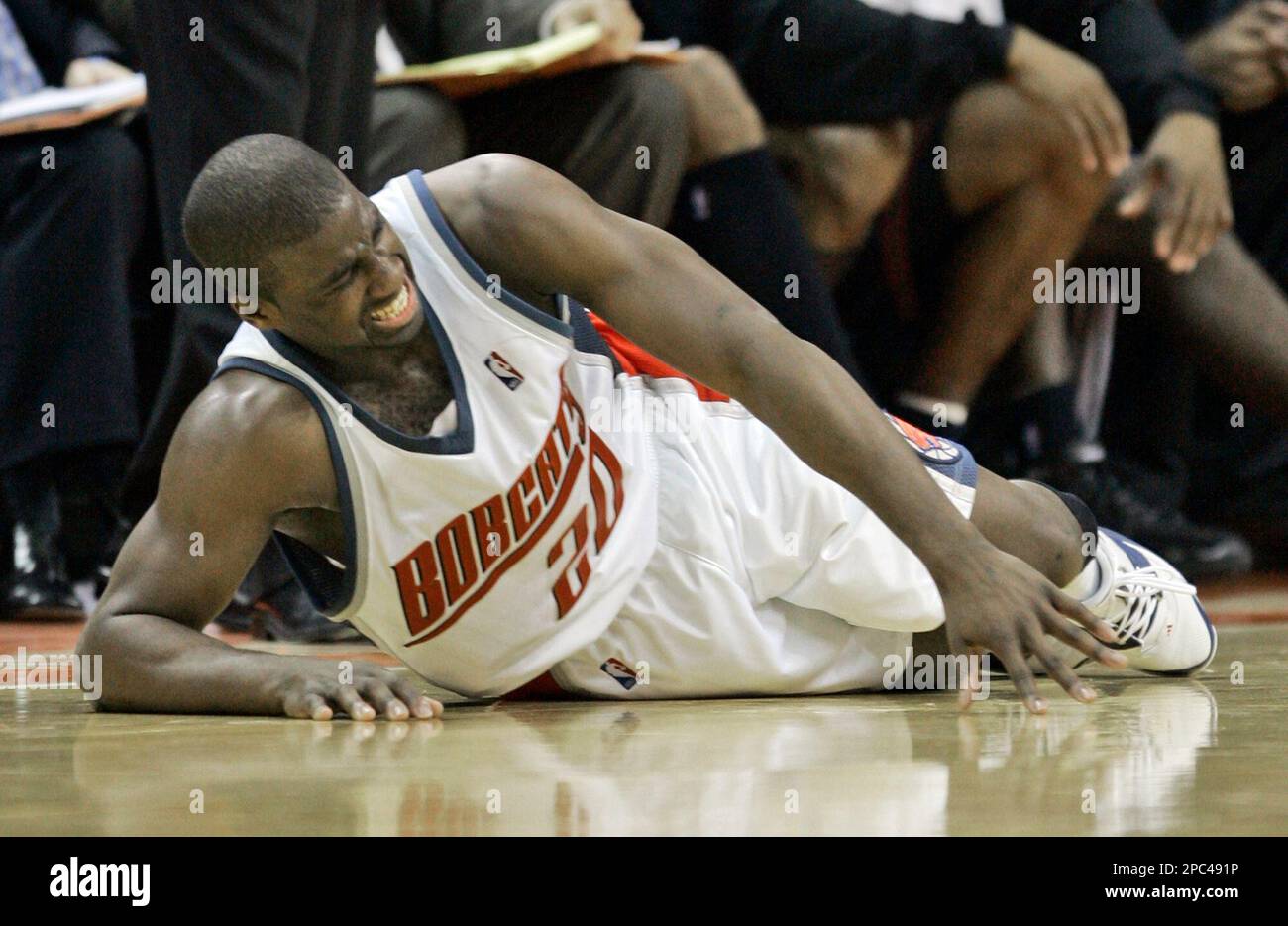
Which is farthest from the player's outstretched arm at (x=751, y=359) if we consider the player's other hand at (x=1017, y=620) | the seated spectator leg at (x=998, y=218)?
the seated spectator leg at (x=998, y=218)

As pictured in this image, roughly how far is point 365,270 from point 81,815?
734mm

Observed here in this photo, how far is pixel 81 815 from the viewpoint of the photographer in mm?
1412

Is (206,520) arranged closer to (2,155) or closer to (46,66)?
(2,155)

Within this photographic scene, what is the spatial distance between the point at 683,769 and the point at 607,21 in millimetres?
2087

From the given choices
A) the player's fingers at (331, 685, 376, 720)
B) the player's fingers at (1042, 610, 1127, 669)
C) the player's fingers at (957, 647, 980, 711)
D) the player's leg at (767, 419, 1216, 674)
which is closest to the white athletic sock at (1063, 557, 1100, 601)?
the player's leg at (767, 419, 1216, 674)

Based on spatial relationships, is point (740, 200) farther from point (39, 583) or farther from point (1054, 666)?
point (1054, 666)

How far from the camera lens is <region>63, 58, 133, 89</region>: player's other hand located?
370 cm

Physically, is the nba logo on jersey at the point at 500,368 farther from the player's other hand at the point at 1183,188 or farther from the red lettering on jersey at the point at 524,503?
the player's other hand at the point at 1183,188

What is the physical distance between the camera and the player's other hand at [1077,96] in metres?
3.71

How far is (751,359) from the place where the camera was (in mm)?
1958

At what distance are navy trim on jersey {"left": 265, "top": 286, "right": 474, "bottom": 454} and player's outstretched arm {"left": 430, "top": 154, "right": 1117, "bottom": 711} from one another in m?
0.12

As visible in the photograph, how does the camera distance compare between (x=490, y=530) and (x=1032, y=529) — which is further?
(x=1032, y=529)

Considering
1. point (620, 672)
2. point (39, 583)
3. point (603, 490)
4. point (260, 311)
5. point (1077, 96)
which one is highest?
point (1077, 96)

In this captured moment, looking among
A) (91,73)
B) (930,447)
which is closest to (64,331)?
(91,73)
